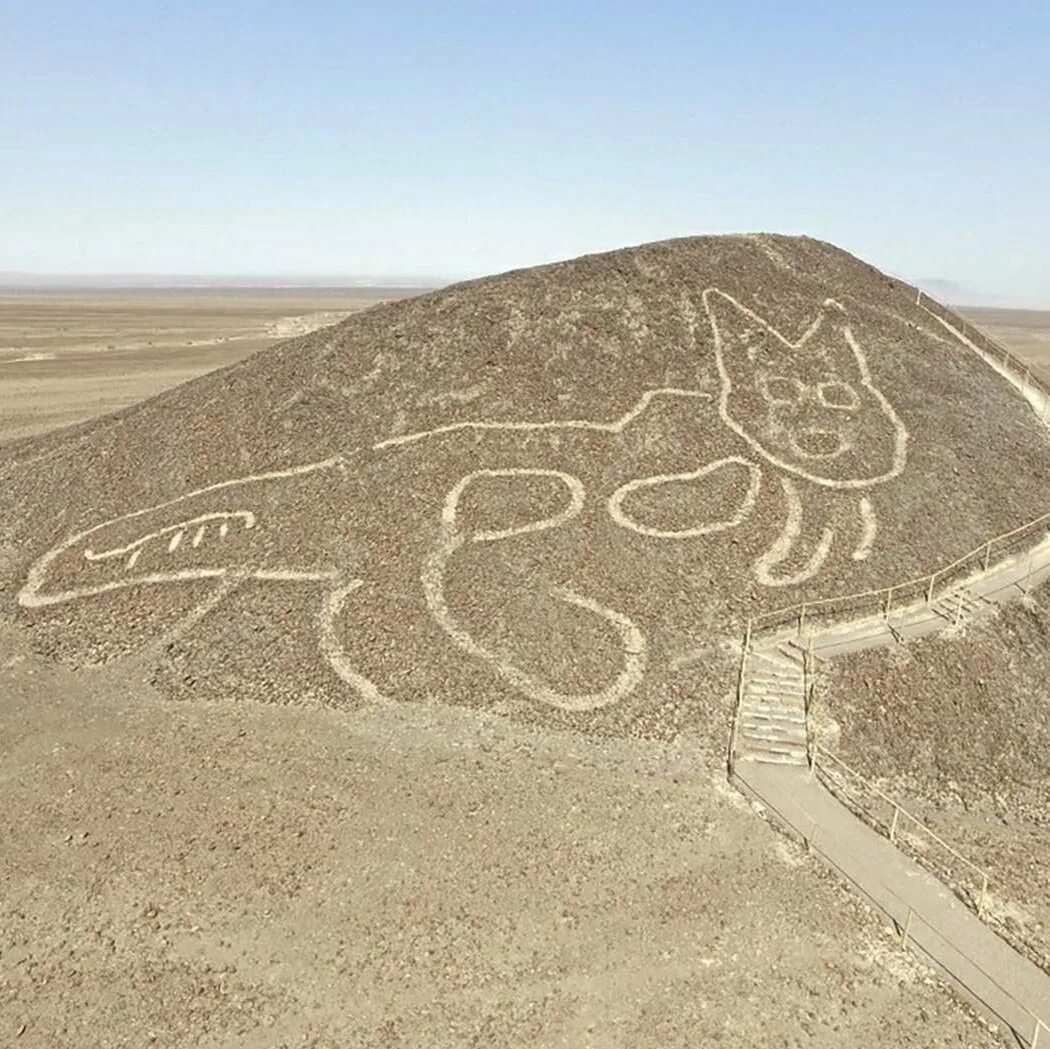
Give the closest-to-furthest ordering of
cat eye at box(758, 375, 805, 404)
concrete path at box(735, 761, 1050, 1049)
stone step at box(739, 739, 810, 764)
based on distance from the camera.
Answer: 1. concrete path at box(735, 761, 1050, 1049)
2. stone step at box(739, 739, 810, 764)
3. cat eye at box(758, 375, 805, 404)

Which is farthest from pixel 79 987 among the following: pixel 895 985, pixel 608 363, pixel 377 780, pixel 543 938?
pixel 608 363

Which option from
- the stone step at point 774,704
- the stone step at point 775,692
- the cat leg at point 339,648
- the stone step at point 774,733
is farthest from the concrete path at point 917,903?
the cat leg at point 339,648

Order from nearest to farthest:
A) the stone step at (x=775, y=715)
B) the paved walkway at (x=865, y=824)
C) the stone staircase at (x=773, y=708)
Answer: the paved walkway at (x=865, y=824), the stone staircase at (x=773, y=708), the stone step at (x=775, y=715)

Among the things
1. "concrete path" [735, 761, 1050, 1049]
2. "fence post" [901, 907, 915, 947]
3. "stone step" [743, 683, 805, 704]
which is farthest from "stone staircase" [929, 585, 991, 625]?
"fence post" [901, 907, 915, 947]

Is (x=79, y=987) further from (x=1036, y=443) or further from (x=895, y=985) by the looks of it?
(x=1036, y=443)

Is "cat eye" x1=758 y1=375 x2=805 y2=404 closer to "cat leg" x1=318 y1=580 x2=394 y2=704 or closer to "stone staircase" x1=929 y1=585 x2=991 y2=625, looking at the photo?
"stone staircase" x1=929 y1=585 x2=991 y2=625

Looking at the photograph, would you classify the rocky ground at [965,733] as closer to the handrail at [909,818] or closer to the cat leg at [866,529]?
the handrail at [909,818]
